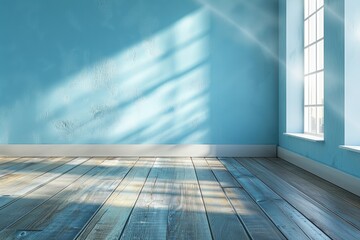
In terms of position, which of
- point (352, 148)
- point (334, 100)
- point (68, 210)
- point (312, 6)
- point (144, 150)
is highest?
point (312, 6)

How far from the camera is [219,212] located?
5.97 feet

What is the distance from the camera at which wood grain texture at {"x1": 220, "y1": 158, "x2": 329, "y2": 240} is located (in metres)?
1.50

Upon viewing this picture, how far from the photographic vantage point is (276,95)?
3.96 m

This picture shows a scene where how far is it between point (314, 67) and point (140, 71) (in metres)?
1.74

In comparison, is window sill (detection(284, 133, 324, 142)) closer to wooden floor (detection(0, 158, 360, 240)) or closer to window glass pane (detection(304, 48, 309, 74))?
wooden floor (detection(0, 158, 360, 240))

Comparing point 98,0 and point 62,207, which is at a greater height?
point 98,0

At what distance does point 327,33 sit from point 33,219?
222cm

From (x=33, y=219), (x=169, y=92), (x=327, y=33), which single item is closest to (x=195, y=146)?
(x=169, y=92)

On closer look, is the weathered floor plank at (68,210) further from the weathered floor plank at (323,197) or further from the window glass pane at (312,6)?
the window glass pane at (312,6)

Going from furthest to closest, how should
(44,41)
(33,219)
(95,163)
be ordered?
(44,41) < (95,163) < (33,219)

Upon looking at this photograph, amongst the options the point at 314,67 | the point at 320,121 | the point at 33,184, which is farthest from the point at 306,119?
the point at 33,184

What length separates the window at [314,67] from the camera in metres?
3.11

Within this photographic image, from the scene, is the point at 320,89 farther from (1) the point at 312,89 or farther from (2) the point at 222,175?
(2) the point at 222,175

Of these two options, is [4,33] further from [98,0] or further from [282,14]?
[282,14]
